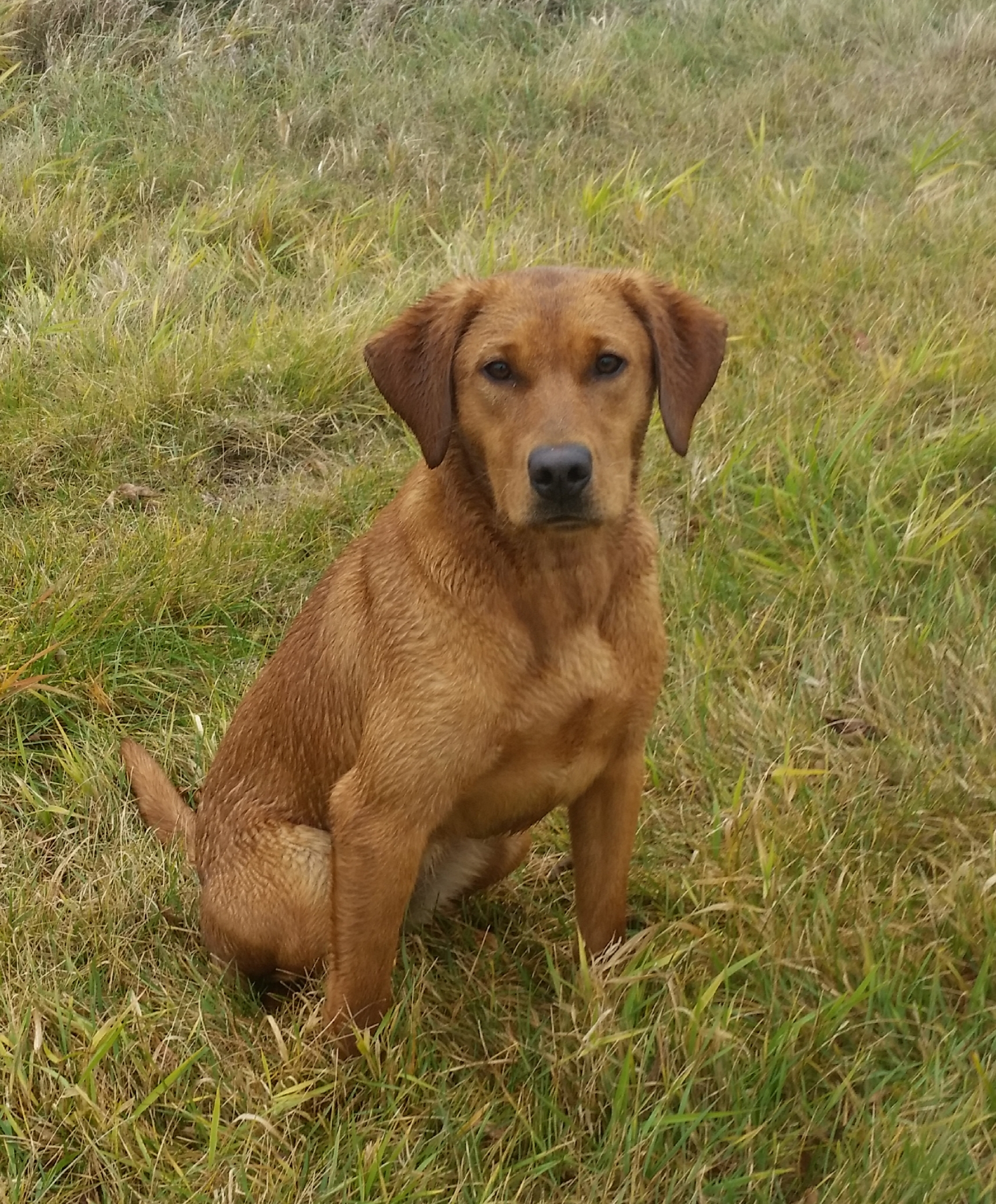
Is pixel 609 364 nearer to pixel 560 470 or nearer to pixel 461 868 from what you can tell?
pixel 560 470

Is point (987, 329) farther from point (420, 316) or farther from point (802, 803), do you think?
point (420, 316)

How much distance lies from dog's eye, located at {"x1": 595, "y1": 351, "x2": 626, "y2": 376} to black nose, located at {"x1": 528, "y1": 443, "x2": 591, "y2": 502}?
0.23 m

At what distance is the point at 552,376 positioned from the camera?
2164mm

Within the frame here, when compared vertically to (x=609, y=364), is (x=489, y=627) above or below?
below

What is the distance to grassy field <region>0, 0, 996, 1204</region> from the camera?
6.79 feet

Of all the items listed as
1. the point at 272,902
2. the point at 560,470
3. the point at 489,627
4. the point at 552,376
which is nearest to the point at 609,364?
the point at 552,376

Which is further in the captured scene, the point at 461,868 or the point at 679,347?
the point at 461,868

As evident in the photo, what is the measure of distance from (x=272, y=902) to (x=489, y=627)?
0.79 meters

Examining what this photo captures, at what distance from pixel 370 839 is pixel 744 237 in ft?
12.8

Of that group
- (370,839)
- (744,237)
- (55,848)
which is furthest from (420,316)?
(744,237)

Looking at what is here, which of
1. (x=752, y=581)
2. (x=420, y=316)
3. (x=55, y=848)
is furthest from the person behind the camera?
(x=752, y=581)

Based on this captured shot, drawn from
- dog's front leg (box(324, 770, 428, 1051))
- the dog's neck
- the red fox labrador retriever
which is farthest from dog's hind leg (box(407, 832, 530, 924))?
the dog's neck

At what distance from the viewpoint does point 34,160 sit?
Result: 5.70 meters

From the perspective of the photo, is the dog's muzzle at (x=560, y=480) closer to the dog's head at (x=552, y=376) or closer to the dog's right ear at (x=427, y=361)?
the dog's head at (x=552, y=376)
